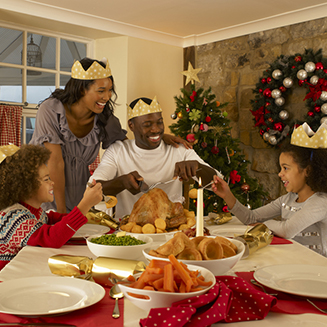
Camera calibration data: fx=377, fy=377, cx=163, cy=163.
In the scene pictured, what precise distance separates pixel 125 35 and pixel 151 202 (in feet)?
Answer: 12.0

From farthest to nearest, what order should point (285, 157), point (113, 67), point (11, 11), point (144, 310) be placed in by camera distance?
point (113, 67)
point (11, 11)
point (285, 157)
point (144, 310)

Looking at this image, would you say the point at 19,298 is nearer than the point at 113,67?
Yes

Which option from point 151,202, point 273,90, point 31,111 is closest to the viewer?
point 151,202

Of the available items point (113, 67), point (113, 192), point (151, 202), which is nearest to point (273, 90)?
point (113, 67)

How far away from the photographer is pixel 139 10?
4059mm

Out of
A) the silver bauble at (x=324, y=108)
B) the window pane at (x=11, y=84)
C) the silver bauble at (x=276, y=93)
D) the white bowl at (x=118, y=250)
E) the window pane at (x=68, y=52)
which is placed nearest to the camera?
the white bowl at (x=118, y=250)

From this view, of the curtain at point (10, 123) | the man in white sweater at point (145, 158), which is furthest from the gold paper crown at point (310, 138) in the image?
the curtain at point (10, 123)

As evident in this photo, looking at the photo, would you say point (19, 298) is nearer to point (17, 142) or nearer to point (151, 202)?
point (151, 202)

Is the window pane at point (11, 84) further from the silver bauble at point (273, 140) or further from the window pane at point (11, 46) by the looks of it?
the silver bauble at point (273, 140)

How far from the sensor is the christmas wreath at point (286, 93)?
147 inches

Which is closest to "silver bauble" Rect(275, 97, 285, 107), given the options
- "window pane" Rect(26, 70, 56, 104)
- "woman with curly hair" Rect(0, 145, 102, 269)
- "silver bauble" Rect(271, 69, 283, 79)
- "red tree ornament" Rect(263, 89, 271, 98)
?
"red tree ornament" Rect(263, 89, 271, 98)

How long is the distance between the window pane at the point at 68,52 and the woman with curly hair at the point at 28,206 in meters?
3.41

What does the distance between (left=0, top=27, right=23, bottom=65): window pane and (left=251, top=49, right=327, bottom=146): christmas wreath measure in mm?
2774

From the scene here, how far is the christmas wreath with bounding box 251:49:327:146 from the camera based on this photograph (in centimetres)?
372
